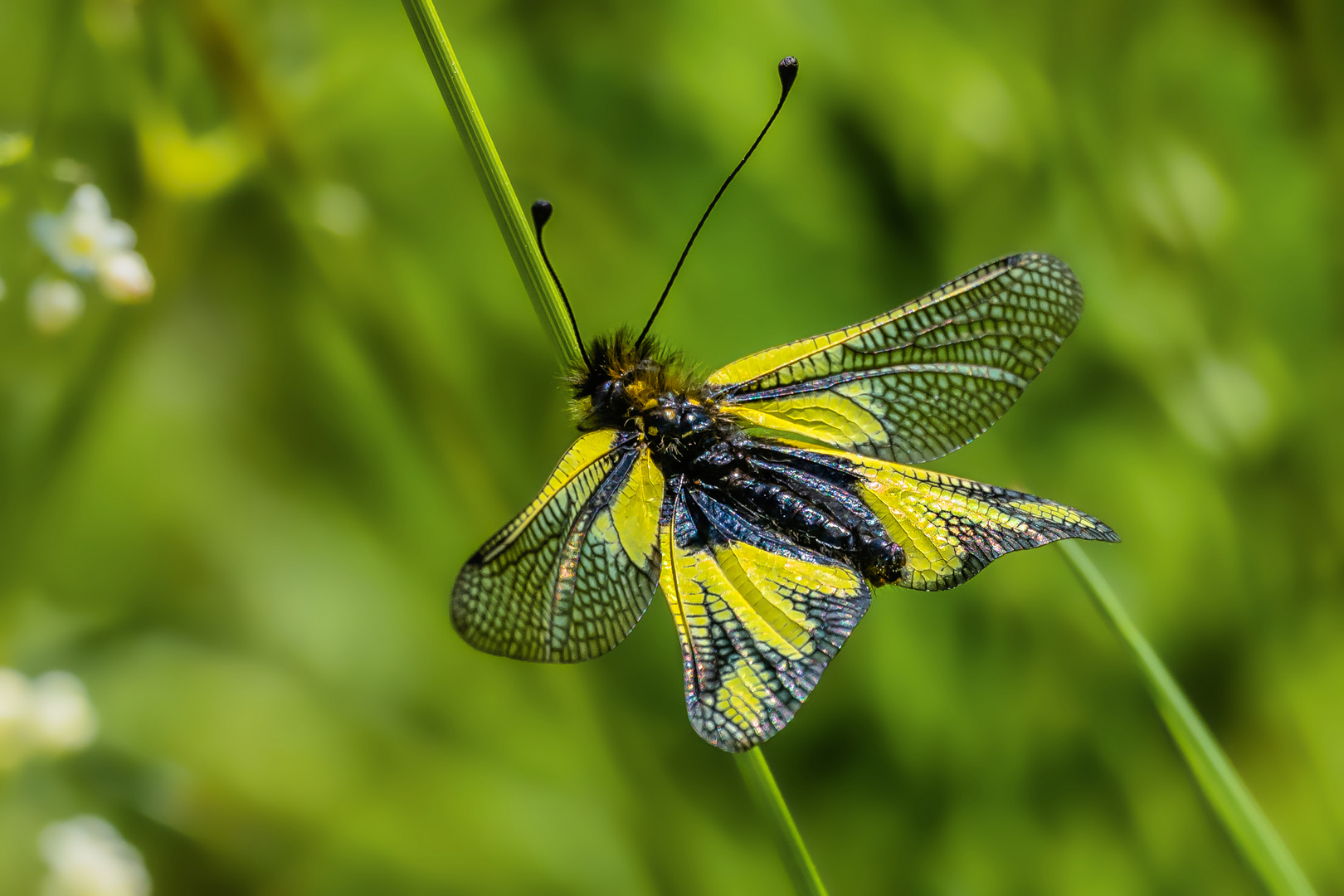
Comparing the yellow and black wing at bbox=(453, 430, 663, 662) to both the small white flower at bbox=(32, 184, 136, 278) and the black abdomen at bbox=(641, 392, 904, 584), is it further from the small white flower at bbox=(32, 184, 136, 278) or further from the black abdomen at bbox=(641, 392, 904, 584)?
the small white flower at bbox=(32, 184, 136, 278)

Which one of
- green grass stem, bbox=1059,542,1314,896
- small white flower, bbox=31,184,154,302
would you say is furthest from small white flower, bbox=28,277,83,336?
green grass stem, bbox=1059,542,1314,896

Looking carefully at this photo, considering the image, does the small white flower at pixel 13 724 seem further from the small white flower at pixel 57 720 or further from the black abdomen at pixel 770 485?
the black abdomen at pixel 770 485

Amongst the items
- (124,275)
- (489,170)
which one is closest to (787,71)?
(489,170)

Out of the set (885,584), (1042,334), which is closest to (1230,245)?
(1042,334)

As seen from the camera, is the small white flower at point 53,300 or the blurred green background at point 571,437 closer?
the small white flower at point 53,300

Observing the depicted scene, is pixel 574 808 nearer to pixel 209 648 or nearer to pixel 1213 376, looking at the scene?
pixel 209 648

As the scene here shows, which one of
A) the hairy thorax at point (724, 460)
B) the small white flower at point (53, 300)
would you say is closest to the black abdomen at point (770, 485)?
the hairy thorax at point (724, 460)
